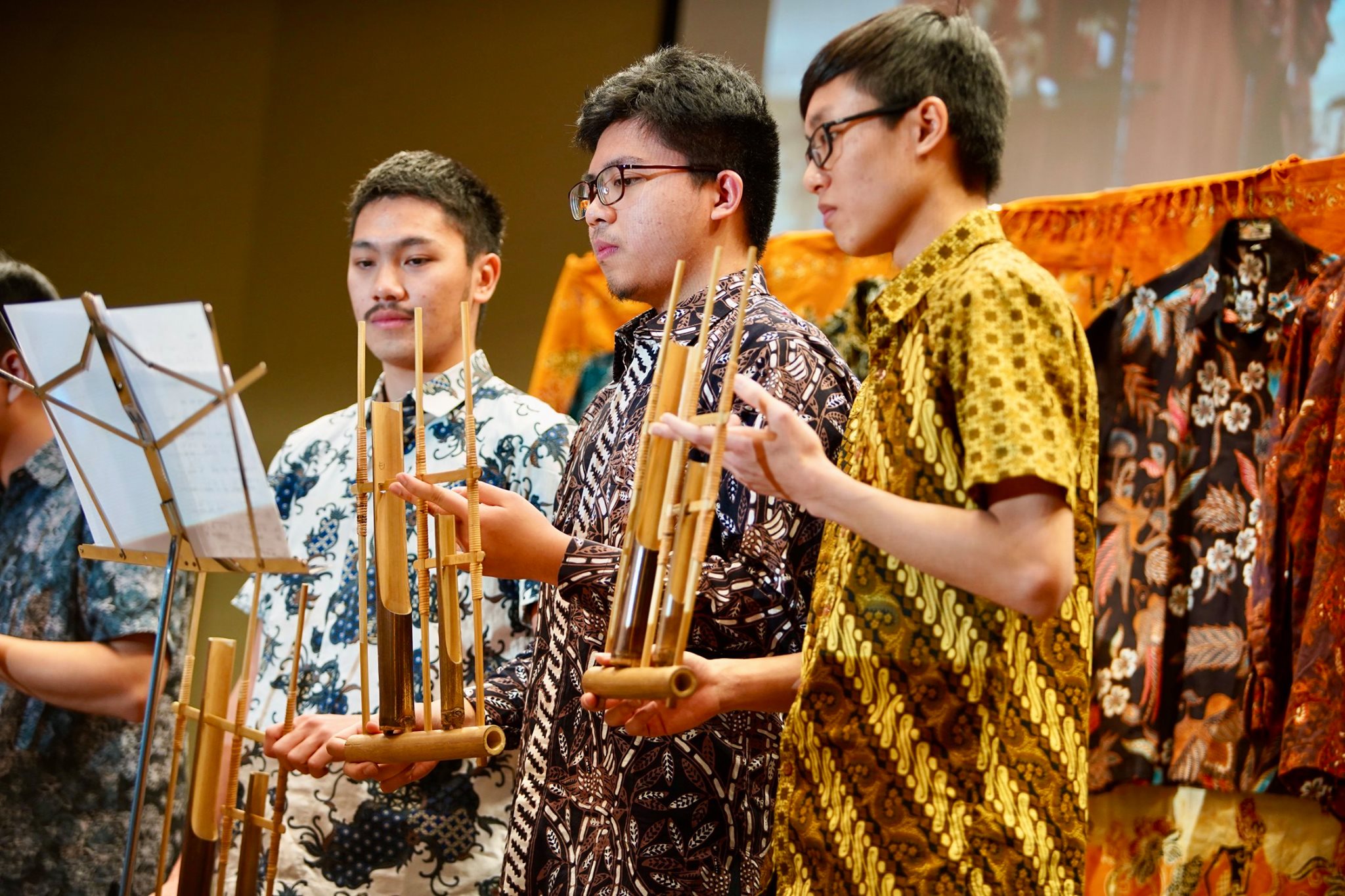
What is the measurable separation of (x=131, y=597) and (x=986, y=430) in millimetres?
1637

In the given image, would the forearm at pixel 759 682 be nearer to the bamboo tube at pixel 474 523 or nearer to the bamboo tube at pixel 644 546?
the bamboo tube at pixel 644 546

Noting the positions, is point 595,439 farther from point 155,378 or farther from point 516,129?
point 516,129

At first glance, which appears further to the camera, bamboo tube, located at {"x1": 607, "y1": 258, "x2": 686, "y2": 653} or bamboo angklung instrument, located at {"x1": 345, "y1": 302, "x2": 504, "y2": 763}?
bamboo angklung instrument, located at {"x1": 345, "y1": 302, "x2": 504, "y2": 763}

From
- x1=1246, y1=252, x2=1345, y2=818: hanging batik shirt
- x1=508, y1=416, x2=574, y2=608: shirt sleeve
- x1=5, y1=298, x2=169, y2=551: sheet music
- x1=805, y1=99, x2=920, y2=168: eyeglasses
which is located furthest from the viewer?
x1=508, y1=416, x2=574, y2=608: shirt sleeve

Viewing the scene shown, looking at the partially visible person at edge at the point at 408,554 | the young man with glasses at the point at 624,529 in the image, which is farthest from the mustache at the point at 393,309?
the young man with glasses at the point at 624,529

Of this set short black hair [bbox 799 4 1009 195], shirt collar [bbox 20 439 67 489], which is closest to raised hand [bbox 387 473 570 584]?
short black hair [bbox 799 4 1009 195]

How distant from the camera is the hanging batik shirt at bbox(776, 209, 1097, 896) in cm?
110

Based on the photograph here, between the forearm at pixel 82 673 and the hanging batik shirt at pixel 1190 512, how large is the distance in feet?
5.07

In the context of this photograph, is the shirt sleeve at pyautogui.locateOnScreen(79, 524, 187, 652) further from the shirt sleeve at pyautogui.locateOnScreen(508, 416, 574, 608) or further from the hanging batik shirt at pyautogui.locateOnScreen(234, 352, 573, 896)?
the shirt sleeve at pyautogui.locateOnScreen(508, 416, 574, 608)

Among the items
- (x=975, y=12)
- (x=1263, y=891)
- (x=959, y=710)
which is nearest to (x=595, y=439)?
(x=959, y=710)

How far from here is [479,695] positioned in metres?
1.36

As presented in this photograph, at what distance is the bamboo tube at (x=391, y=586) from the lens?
1.34m

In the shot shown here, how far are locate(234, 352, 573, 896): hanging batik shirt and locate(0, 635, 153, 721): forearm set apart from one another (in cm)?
20

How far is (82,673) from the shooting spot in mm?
2131
